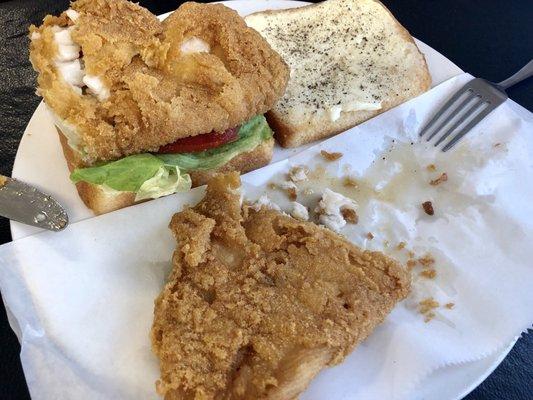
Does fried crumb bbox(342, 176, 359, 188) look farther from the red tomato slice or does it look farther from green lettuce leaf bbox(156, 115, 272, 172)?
the red tomato slice

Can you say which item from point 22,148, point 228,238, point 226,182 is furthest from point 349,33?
point 22,148

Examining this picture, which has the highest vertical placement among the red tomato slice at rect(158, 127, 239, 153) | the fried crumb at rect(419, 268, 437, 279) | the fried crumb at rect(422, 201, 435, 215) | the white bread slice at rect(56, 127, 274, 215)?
the red tomato slice at rect(158, 127, 239, 153)

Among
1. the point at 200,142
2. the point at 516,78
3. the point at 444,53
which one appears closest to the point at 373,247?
the point at 200,142

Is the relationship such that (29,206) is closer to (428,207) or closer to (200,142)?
(200,142)

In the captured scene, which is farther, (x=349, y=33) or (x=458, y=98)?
(x=349, y=33)

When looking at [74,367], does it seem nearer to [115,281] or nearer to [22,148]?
[115,281]

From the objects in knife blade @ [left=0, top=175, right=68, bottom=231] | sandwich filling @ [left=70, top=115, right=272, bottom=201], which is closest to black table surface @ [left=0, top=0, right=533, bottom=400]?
knife blade @ [left=0, top=175, right=68, bottom=231]
